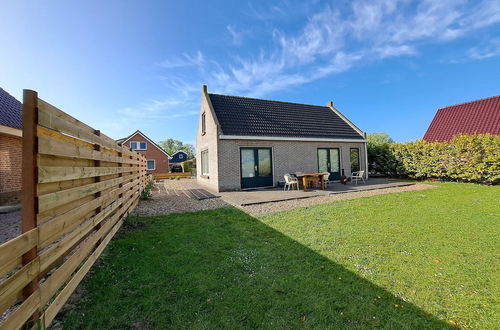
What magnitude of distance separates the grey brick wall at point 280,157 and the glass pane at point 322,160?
39 centimetres

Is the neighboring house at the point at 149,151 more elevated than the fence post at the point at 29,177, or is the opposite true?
the neighboring house at the point at 149,151

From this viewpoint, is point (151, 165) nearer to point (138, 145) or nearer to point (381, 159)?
point (138, 145)

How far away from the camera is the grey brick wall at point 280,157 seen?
11.5 meters

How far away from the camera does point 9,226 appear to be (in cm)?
593

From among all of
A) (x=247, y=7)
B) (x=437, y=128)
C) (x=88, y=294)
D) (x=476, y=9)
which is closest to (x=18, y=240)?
(x=88, y=294)

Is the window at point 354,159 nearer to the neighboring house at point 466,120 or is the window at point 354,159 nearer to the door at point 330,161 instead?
the door at point 330,161

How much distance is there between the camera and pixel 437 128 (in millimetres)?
19328

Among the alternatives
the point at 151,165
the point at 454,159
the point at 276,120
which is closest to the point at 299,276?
the point at 276,120

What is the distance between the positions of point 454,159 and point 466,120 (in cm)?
840

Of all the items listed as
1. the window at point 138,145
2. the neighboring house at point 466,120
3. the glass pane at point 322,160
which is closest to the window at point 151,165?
the window at point 138,145

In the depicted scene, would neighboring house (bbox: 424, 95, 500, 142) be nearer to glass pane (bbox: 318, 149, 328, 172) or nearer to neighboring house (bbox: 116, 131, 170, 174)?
glass pane (bbox: 318, 149, 328, 172)

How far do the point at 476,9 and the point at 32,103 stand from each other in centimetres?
1407

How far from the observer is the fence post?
1660 millimetres

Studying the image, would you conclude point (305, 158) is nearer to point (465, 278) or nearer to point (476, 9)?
point (476, 9)
